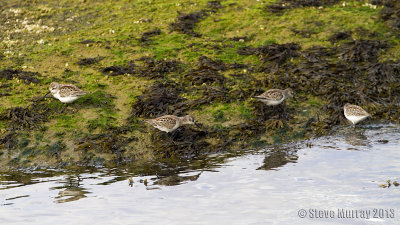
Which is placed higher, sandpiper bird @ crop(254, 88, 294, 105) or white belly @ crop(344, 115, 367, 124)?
sandpiper bird @ crop(254, 88, 294, 105)

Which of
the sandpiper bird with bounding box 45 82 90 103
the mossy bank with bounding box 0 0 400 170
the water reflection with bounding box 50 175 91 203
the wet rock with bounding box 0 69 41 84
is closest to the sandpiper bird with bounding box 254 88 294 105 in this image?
the mossy bank with bounding box 0 0 400 170

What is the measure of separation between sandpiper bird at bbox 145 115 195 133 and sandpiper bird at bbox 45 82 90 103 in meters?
1.98

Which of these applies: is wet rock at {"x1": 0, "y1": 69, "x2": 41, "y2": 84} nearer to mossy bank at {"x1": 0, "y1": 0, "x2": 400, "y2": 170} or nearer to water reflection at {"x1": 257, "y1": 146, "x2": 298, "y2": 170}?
mossy bank at {"x1": 0, "y1": 0, "x2": 400, "y2": 170}

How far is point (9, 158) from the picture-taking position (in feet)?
35.8

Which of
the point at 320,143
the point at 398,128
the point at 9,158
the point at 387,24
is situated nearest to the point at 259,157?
the point at 320,143

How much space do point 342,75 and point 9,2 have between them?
12.4 metres

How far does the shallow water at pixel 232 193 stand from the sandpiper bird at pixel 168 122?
1.16m

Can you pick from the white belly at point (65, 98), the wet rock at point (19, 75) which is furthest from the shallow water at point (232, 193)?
the wet rock at point (19, 75)

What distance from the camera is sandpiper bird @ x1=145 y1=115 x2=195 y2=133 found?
1137cm

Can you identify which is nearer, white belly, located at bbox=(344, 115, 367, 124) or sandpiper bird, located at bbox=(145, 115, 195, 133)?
sandpiper bird, located at bbox=(145, 115, 195, 133)

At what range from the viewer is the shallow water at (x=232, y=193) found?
8.34 metres

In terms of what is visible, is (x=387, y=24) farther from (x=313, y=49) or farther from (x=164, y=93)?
(x=164, y=93)

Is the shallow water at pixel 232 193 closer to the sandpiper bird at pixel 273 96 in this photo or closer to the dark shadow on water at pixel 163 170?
the dark shadow on water at pixel 163 170

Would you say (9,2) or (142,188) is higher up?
(9,2)
